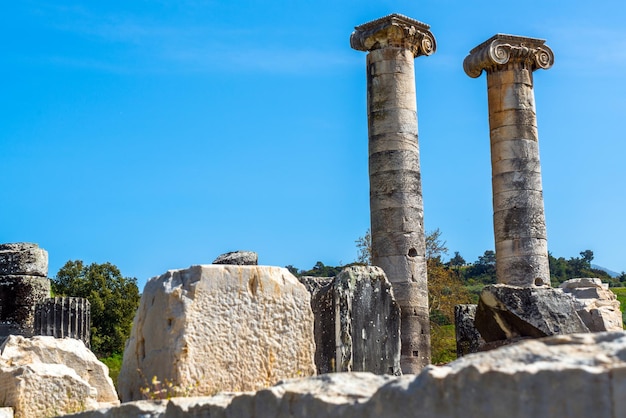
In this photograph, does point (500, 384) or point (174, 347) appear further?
point (174, 347)

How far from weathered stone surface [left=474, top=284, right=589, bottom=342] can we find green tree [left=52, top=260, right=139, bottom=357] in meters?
30.5

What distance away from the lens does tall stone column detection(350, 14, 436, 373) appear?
738 inches

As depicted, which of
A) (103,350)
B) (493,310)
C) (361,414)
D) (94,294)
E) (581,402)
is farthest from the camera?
(94,294)

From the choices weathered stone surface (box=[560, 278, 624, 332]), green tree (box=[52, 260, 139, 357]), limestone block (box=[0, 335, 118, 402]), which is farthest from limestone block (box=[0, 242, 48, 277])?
green tree (box=[52, 260, 139, 357])

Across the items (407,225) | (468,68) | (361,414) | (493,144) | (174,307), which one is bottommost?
(361,414)

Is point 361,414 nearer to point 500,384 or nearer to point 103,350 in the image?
point 500,384

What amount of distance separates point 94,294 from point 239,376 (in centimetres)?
3605

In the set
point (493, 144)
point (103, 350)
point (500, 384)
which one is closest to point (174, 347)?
point (500, 384)

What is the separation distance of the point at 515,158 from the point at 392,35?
3690mm

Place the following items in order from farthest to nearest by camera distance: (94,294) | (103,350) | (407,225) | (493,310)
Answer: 1. (94,294)
2. (103,350)
3. (407,225)
4. (493,310)

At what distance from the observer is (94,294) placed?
4144cm

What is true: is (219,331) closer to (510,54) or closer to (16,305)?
(16,305)

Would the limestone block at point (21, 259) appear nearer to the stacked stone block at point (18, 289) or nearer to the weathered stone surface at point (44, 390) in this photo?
the stacked stone block at point (18, 289)

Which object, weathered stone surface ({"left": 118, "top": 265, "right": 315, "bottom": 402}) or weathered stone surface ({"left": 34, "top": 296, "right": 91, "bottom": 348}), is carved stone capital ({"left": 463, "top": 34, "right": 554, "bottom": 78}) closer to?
weathered stone surface ({"left": 34, "top": 296, "right": 91, "bottom": 348})
